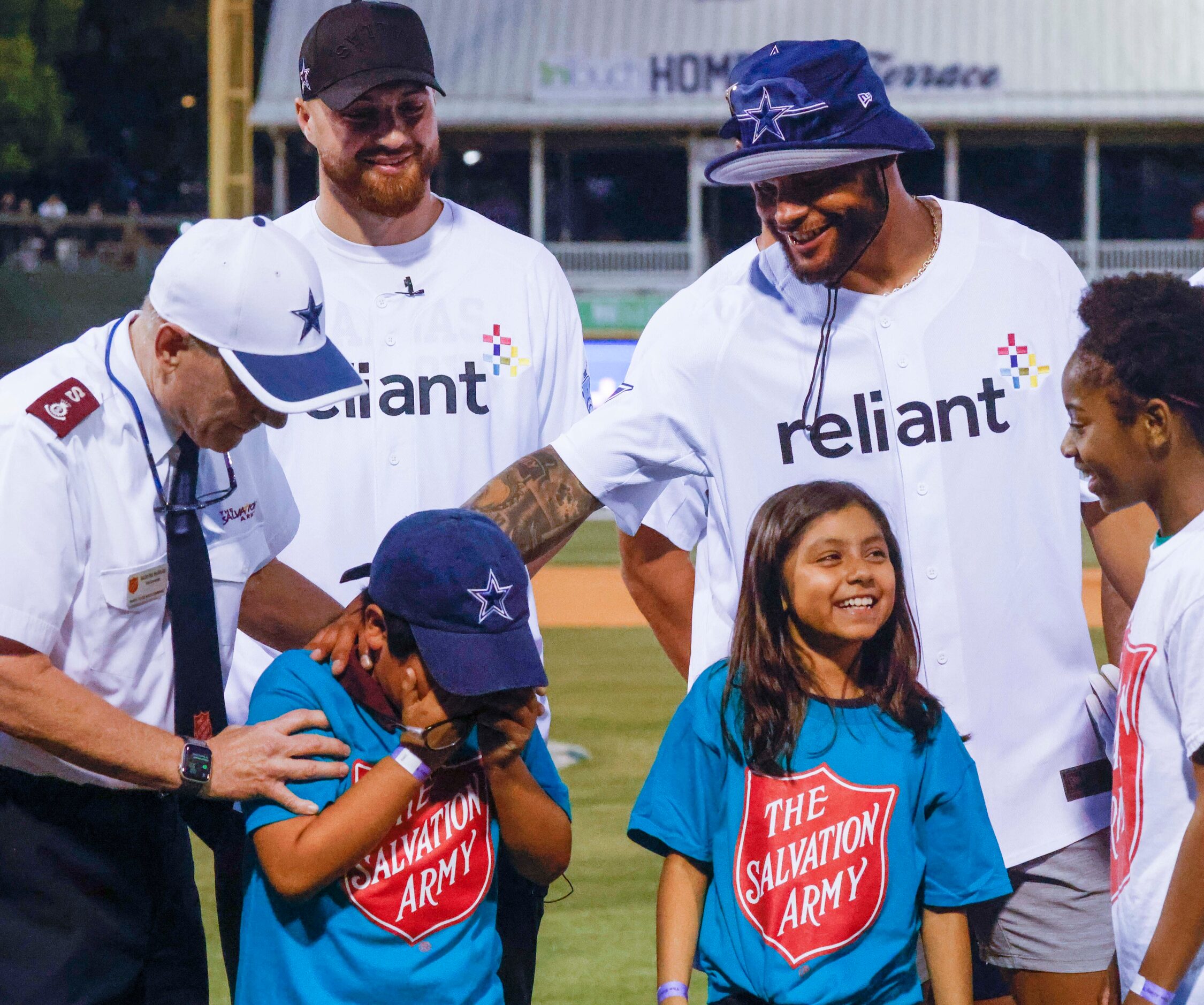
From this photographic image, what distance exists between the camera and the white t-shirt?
2641 millimetres

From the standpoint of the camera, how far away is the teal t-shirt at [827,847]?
287 cm

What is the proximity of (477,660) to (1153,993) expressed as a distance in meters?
1.23

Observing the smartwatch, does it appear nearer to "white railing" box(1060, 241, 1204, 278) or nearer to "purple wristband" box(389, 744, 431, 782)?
"purple wristband" box(389, 744, 431, 782)

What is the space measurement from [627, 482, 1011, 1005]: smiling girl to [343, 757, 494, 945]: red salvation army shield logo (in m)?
0.30

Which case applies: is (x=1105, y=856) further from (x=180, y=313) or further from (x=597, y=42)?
(x=597, y=42)

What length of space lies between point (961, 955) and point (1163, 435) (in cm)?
100

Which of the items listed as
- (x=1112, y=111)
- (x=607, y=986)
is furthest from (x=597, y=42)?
(x=607, y=986)

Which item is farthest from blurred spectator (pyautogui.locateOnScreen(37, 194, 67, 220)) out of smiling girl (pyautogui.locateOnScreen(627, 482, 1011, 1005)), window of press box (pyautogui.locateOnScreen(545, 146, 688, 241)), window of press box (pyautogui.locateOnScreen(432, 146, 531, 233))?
smiling girl (pyautogui.locateOnScreen(627, 482, 1011, 1005))

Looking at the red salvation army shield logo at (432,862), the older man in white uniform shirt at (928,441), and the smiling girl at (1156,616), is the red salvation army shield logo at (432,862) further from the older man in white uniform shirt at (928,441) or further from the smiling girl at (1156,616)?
the smiling girl at (1156,616)

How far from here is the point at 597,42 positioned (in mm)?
34594

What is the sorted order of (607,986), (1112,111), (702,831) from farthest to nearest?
(1112,111) < (607,986) < (702,831)

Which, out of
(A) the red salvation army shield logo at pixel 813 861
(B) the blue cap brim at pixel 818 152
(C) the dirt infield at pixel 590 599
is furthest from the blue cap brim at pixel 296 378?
(C) the dirt infield at pixel 590 599

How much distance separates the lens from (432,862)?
2.91 meters

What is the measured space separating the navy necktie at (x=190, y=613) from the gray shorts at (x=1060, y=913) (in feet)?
5.12
